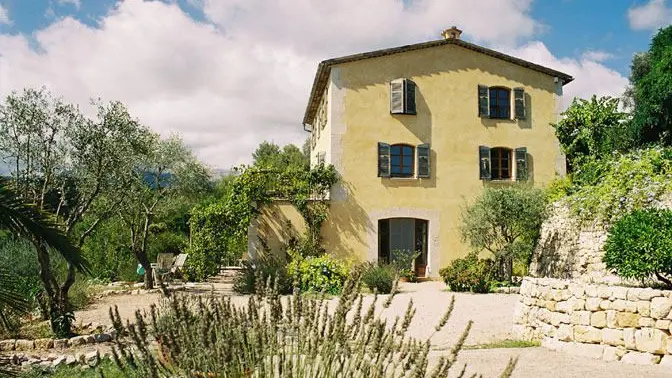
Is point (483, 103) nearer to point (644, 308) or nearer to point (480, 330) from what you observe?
point (480, 330)

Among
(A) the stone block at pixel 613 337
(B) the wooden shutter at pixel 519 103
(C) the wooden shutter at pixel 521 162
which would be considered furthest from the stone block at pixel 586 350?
(B) the wooden shutter at pixel 519 103

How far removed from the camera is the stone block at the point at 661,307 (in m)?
6.49

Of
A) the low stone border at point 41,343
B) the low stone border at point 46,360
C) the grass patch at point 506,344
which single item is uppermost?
the grass patch at point 506,344

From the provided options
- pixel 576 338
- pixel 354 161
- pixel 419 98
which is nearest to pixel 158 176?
pixel 354 161

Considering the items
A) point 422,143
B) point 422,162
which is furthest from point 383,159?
point 422,143

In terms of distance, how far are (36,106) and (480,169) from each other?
12.1 metres

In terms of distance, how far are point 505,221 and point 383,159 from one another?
13.3 feet

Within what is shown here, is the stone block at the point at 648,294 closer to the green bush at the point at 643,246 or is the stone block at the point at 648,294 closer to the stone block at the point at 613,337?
the stone block at the point at 613,337

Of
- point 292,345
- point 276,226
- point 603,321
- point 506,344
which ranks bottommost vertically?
point 506,344

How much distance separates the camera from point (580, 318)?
7219mm

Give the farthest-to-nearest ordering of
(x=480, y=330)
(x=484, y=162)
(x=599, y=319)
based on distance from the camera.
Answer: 1. (x=484, y=162)
2. (x=480, y=330)
3. (x=599, y=319)

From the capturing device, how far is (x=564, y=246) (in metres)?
14.5

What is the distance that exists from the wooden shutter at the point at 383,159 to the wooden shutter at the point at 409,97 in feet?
4.12

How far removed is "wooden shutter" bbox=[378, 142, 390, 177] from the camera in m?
16.8
